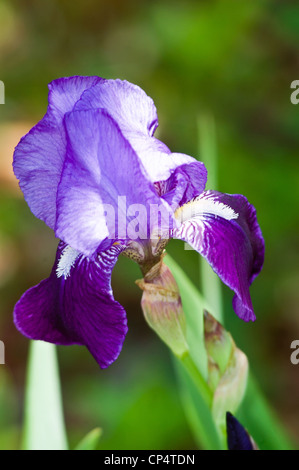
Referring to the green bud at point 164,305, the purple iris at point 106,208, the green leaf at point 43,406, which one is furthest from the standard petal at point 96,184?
the green leaf at point 43,406

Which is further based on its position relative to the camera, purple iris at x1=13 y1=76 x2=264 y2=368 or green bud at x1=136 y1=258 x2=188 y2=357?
green bud at x1=136 y1=258 x2=188 y2=357

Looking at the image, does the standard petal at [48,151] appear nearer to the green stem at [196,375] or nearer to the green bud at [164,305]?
the green bud at [164,305]

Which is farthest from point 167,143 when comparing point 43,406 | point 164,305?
point 164,305

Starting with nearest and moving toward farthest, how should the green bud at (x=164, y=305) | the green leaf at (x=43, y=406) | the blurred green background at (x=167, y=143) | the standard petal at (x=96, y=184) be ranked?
the standard petal at (x=96, y=184)
the green bud at (x=164, y=305)
the green leaf at (x=43, y=406)
the blurred green background at (x=167, y=143)

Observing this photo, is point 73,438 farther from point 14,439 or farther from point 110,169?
point 110,169

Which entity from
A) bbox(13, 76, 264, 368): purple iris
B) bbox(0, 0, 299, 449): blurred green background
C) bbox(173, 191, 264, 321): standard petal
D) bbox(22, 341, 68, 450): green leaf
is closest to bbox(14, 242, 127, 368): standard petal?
bbox(13, 76, 264, 368): purple iris

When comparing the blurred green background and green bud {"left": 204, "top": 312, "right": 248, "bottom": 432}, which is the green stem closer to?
green bud {"left": 204, "top": 312, "right": 248, "bottom": 432}

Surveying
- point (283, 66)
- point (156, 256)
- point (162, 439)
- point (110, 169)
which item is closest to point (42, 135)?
point (110, 169)
